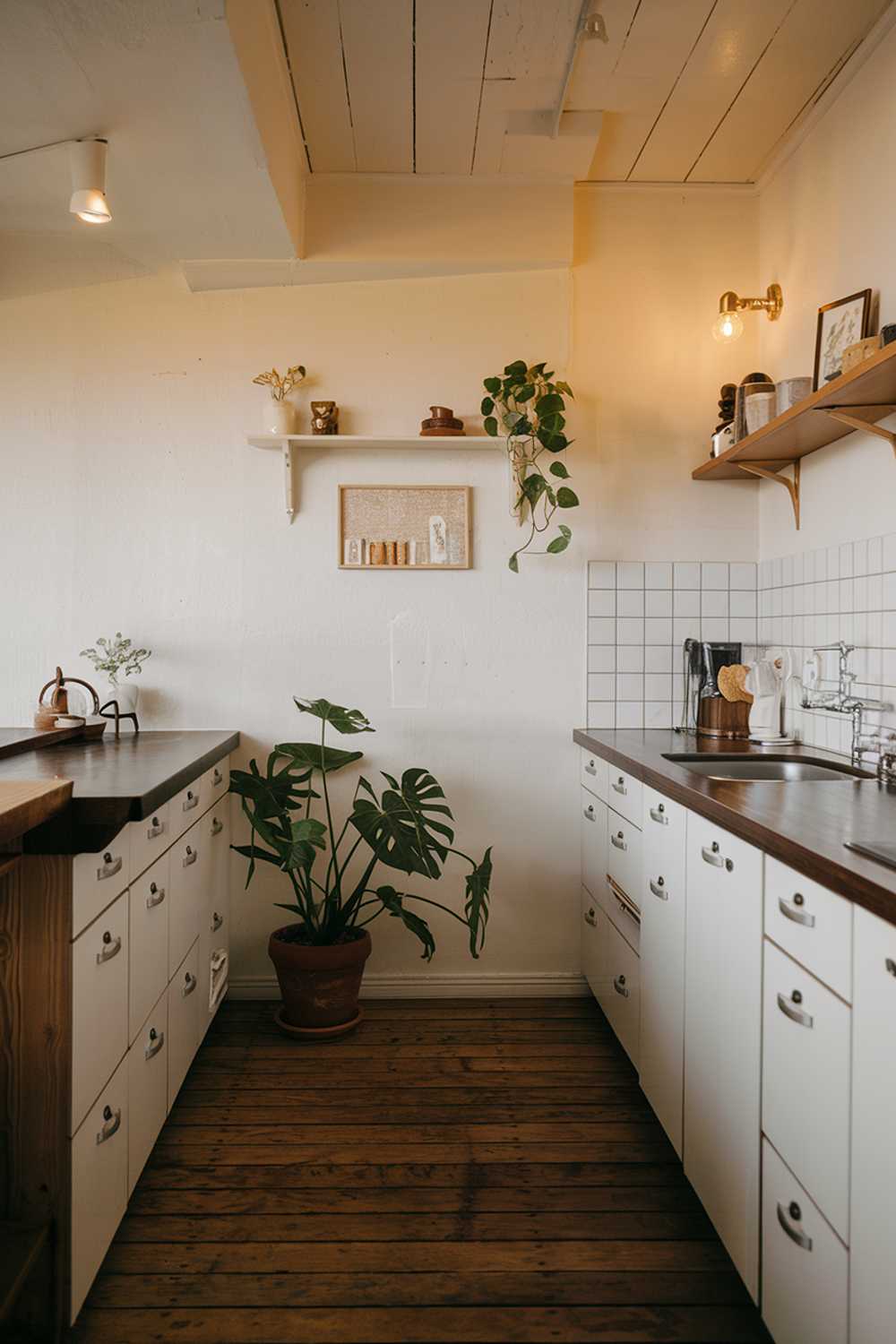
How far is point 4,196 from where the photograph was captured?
2.46m

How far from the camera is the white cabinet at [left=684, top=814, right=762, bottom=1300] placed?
1.49 meters

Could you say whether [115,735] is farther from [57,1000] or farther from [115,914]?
[57,1000]

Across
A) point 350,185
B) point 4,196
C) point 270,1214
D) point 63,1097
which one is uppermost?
point 350,185

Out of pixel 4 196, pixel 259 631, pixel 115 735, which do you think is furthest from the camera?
pixel 259 631

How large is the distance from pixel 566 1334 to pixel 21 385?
115 inches

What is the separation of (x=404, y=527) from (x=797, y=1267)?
7.30ft

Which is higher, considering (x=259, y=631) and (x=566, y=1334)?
(x=259, y=631)

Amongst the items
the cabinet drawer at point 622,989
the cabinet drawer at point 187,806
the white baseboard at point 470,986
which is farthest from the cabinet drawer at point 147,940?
the cabinet drawer at point 622,989

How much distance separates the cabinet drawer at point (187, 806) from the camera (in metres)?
2.12

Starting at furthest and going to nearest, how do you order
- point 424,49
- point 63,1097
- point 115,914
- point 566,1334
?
point 424,49
point 115,914
point 566,1334
point 63,1097

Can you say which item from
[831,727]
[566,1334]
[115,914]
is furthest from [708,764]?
[115,914]

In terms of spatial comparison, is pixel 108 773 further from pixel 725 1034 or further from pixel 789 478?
pixel 789 478

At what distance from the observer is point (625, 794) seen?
238 cm

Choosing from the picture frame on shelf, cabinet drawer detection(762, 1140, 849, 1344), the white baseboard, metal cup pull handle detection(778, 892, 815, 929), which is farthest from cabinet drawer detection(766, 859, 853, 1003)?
the white baseboard
